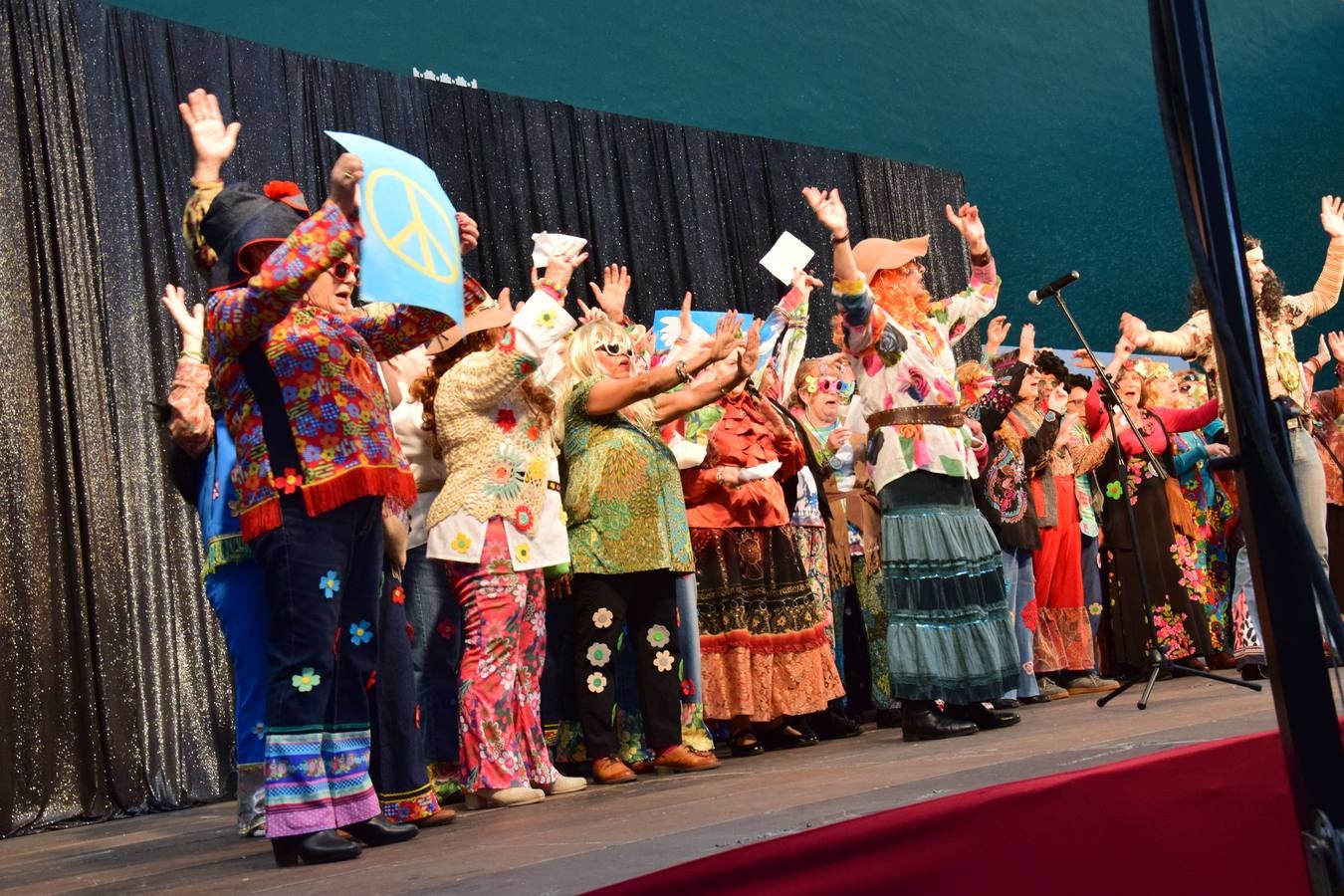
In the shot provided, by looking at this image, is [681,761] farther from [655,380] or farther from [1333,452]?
[1333,452]

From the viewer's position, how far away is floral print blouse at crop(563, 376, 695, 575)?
14.7 feet

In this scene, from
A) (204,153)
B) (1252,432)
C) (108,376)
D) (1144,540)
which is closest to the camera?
(1252,432)

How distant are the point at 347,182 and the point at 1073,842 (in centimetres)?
193

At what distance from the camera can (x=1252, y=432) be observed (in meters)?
1.44

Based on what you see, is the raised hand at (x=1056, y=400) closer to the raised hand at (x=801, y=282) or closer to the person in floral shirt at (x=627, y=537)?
the raised hand at (x=801, y=282)

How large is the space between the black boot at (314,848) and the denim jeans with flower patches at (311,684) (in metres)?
0.03

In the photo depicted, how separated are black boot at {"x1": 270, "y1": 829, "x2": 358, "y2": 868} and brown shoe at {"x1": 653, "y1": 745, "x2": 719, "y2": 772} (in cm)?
169

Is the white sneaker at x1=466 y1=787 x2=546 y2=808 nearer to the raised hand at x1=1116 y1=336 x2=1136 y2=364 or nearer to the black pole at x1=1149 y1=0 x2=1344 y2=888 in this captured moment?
the black pole at x1=1149 y1=0 x2=1344 y2=888

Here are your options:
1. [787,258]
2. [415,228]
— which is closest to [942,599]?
[787,258]

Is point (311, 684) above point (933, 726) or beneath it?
above

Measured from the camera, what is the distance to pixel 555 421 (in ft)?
15.3

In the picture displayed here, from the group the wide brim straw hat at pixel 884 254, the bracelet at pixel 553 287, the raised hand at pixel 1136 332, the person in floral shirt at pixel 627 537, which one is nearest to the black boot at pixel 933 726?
the person in floral shirt at pixel 627 537

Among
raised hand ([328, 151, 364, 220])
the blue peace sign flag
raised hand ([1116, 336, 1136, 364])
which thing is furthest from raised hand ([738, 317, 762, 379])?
raised hand ([1116, 336, 1136, 364])

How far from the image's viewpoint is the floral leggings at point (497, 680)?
157 inches
